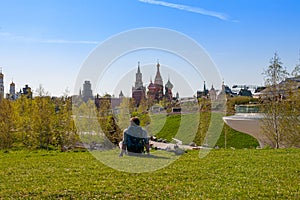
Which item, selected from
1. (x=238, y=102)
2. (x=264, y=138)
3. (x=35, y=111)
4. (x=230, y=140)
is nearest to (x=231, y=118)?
(x=264, y=138)

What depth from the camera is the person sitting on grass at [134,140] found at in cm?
1166

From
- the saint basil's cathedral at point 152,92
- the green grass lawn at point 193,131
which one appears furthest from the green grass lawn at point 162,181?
the green grass lawn at point 193,131

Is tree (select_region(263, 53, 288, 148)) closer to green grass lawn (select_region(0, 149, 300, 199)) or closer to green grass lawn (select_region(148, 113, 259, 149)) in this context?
green grass lawn (select_region(148, 113, 259, 149))

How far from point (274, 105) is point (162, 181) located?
1453 cm

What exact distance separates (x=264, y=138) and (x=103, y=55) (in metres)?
15.8

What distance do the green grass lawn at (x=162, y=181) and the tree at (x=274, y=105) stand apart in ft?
33.5

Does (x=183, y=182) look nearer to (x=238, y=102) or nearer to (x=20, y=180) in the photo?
(x=20, y=180)

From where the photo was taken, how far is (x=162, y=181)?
24.7 ft

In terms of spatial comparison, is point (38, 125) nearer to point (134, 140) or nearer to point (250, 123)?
point (134, 140)

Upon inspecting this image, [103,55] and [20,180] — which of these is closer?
[20,180]

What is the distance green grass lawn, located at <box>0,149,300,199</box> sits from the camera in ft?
21.1

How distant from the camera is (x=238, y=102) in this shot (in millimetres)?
32375

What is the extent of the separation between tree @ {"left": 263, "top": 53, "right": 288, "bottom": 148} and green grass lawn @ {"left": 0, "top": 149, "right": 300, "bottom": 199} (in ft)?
33.5

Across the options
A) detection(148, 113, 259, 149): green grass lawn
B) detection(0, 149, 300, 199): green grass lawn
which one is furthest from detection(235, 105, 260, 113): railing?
detection(0, 149, 300, 199): green grass lawn
